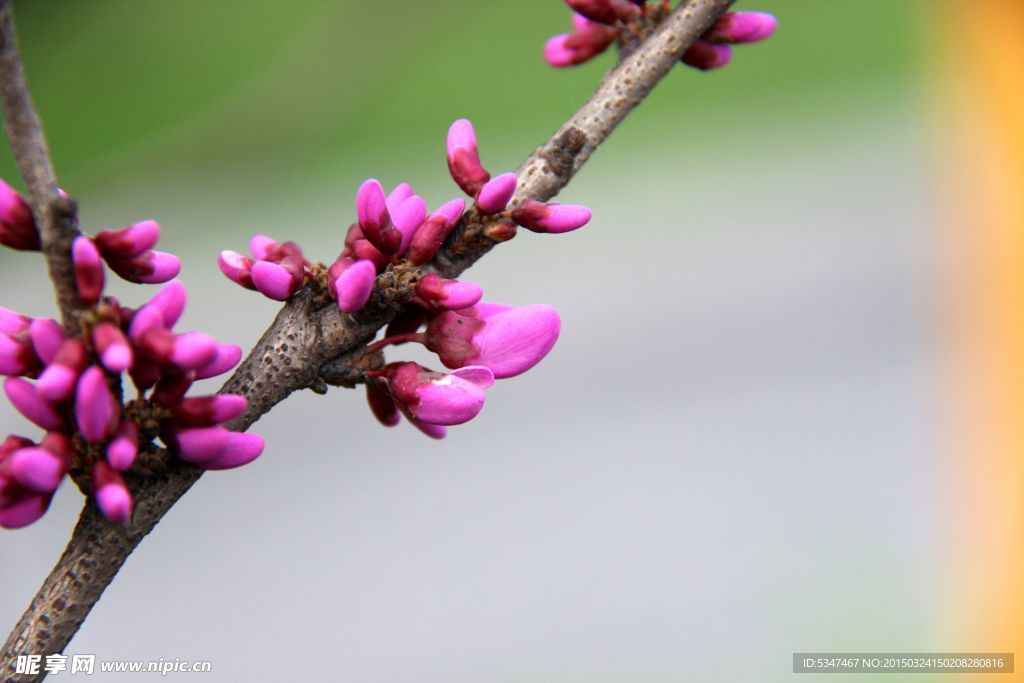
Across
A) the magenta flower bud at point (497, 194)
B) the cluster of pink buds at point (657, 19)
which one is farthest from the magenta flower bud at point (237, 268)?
the cluster of pink buds at point (657, 19)

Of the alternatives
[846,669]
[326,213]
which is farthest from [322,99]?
[846,669]

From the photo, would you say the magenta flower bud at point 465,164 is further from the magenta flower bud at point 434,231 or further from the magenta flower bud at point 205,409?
the magenta flower bud at point 205,409

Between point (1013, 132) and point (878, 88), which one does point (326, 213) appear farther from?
point (1013, 132)

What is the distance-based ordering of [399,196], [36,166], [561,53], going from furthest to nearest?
[561,53]
[399,196]
[36,166]

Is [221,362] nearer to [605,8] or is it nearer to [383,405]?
[383,405]

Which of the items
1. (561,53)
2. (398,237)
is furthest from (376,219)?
(561,53)

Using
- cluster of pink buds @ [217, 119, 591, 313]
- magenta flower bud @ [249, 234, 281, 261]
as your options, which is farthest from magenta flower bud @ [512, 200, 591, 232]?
magenta flower bud @ [249, 234, 281, 261]
